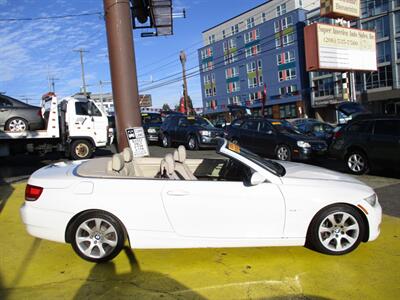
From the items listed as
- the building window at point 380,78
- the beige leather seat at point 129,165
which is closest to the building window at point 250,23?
the building window at point 380,78

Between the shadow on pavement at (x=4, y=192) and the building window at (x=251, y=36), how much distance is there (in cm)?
6242

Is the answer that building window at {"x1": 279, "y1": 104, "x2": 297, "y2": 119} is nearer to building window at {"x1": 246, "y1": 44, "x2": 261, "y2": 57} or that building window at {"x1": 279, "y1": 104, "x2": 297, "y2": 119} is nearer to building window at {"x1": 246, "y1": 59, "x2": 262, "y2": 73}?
building window at {"x1": 246, "y1": 59, "x2": 262, "y2": 73}

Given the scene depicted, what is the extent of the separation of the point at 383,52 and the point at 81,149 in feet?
151

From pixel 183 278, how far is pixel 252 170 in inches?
53.4

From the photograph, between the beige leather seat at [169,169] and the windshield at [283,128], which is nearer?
the beige leather seat at [169,169]

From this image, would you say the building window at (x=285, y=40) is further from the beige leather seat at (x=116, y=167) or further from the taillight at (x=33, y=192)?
the taillight at (x=33, y=192)

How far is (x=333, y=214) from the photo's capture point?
4.36 m

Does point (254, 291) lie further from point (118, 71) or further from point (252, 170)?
point (118, 71)

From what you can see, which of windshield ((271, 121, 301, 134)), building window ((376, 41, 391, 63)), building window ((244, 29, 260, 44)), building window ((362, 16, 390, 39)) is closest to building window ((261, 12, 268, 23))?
building window ((244, 29, 260, 44))

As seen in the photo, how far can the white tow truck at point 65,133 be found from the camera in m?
12.6

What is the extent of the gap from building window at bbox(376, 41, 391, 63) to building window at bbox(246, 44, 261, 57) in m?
21.6

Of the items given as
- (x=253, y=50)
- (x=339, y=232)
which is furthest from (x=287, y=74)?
(x=339, y=232)

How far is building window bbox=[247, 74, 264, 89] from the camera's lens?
6704cm

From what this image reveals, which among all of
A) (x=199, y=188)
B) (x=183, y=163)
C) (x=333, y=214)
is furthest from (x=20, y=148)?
(x=333, y=214)
